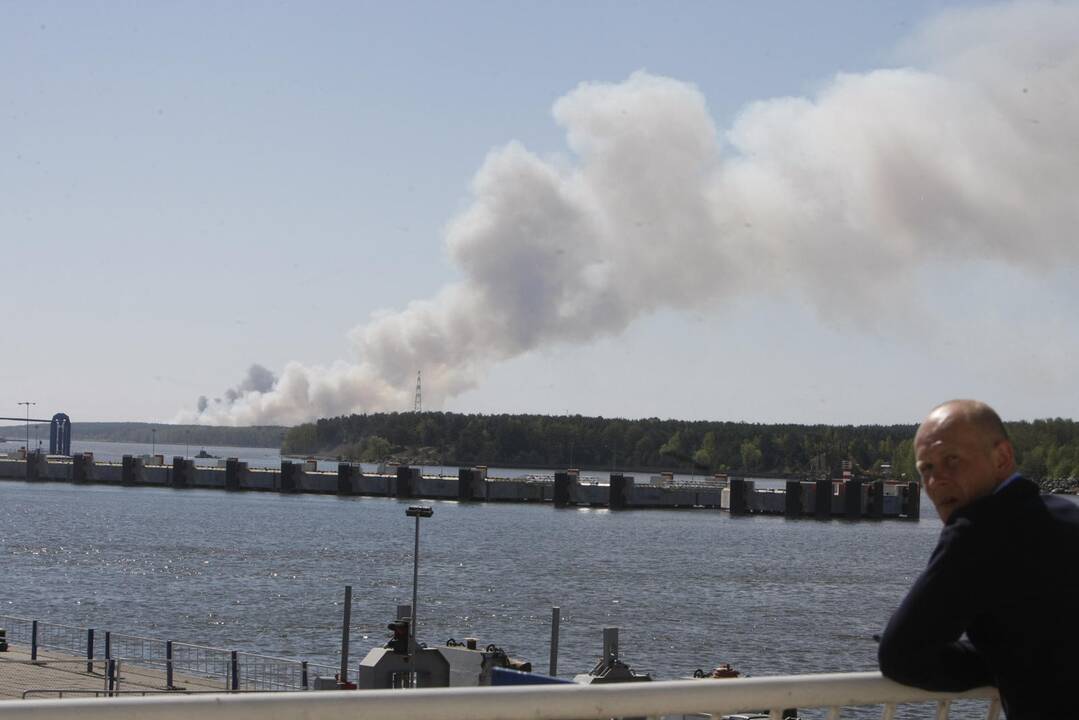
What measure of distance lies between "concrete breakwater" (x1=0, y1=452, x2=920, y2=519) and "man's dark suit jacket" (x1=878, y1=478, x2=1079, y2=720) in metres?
160

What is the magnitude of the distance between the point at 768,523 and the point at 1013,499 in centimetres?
14920

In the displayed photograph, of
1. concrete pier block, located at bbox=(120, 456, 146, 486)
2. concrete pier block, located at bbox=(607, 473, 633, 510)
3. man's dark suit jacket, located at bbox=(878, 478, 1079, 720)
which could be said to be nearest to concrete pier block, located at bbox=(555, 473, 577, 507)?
concrete pier block, located at bbox=(607, 473, 633, 510)

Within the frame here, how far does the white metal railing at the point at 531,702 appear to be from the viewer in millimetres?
3391

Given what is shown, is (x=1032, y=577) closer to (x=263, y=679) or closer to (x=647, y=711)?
(x=647, y=711)

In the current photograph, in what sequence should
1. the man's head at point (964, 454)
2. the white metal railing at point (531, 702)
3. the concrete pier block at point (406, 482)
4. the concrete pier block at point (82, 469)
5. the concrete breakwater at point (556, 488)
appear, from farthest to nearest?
the concrete pier block at point (82, 469)
the concrete pier block at point (406, 482)
the concrete breakwater at point (556, 488)
the man's head at point (964, 454)
the white metal railing at point (531, 702)

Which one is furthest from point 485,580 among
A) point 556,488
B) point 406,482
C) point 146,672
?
point 406,482

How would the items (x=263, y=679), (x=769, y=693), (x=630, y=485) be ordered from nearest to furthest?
(x=769, y=693) → (x=263, y=679) → (x=630, y=485)

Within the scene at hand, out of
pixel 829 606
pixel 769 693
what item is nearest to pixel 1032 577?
pixel 769 693

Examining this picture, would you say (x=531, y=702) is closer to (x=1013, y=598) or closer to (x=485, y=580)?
(x=1013, y=598)

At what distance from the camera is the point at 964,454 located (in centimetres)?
383

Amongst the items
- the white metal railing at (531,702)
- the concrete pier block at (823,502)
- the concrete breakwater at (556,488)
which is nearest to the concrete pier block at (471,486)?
the concrete breakwater at (556,488)

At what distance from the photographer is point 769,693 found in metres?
3.91

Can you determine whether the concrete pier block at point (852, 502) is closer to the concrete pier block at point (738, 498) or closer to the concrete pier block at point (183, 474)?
the concrete pier block at point (738, 498)

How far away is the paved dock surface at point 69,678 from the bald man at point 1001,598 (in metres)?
24.1
